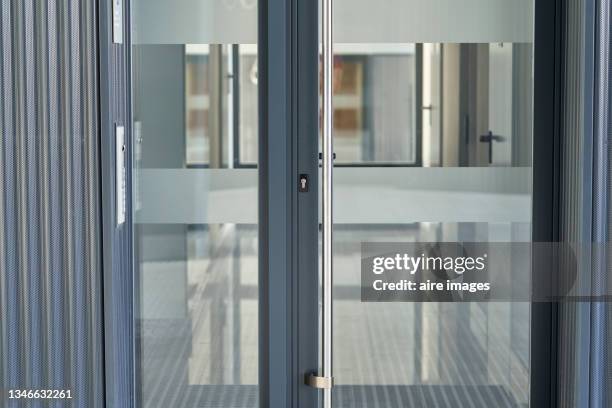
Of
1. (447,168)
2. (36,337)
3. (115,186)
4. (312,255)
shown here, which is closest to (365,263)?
(312,255)

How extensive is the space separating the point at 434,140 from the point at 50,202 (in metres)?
1.47

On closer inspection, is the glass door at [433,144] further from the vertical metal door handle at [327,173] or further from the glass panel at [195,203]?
the glass panel at [195,203]

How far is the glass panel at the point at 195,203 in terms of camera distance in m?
3.90

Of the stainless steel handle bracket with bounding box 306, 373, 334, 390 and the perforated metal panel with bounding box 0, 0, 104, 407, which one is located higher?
the perforated metal panel with bounding box 0, 0, 104, 407

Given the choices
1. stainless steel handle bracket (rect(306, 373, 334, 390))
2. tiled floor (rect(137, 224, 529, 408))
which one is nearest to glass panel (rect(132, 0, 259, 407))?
tiled floor (rect(137, 224, 529, 408))

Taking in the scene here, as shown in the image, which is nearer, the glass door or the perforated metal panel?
the perforated metal panel

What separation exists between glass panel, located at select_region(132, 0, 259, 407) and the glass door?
0.36 m

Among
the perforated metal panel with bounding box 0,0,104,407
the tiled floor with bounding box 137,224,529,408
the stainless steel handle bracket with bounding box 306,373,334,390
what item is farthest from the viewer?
the tiled floor with bounding box 137,224,529,408

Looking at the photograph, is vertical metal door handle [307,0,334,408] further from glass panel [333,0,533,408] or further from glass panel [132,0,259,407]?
glass panel [132,0,259,407]

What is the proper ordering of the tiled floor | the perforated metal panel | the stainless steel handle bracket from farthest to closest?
the tiled floor < the stainless steel handle bracket < the perforated metal panel

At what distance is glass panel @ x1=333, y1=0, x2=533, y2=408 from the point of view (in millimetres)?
3887

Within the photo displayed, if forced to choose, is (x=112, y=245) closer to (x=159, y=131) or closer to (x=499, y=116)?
(x=159, y=131)

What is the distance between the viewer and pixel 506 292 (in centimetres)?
397

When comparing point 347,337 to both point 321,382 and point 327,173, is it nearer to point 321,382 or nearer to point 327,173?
point 321,382
